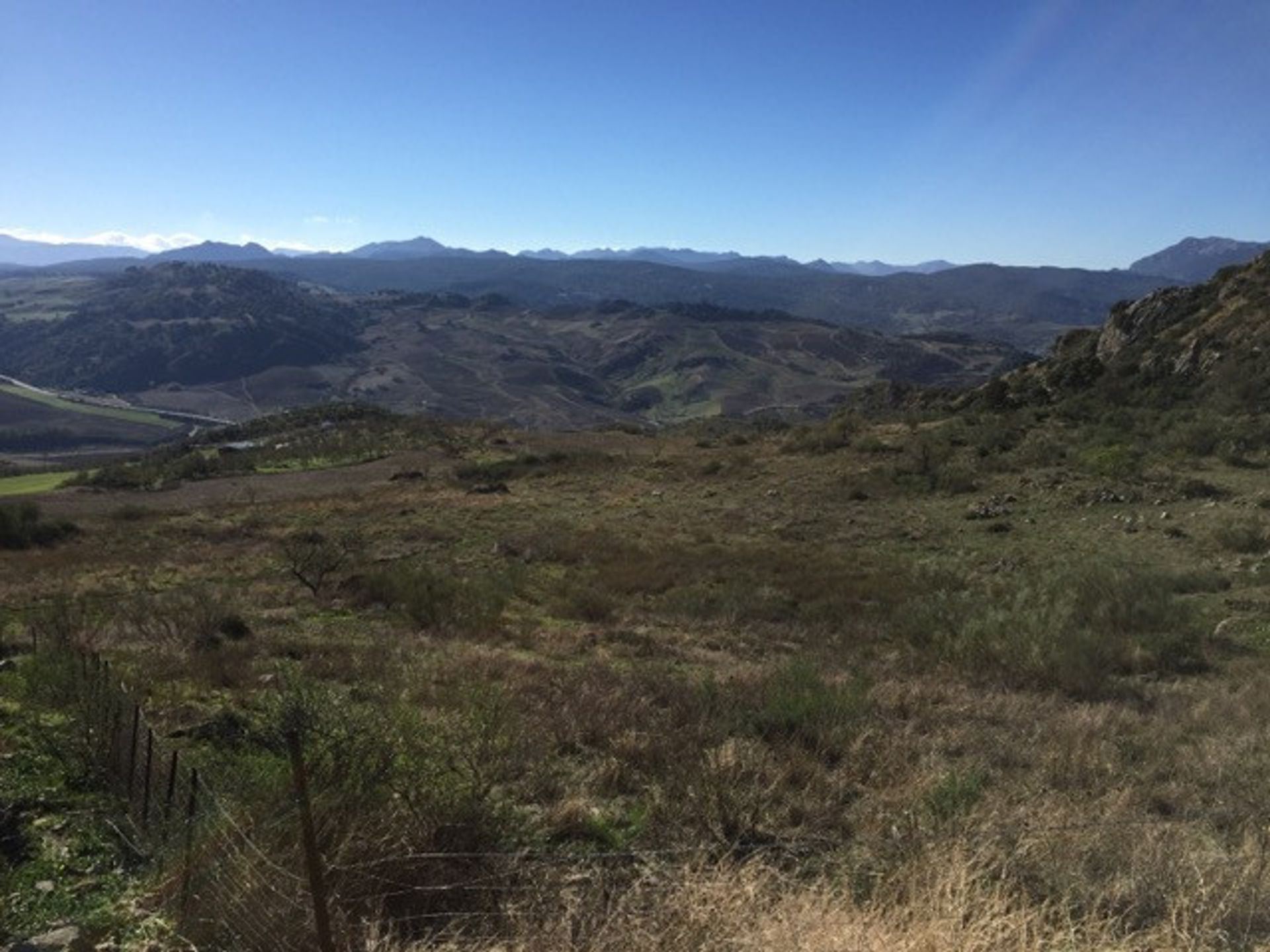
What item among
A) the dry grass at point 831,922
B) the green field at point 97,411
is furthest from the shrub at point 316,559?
the green field at point 97,411

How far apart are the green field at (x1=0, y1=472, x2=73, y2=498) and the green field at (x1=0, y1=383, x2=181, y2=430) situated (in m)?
88.0

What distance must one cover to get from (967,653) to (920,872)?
770 centimetres

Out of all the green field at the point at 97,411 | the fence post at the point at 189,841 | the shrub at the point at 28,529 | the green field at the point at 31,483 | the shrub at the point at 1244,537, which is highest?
the fence post at the point at 189,841

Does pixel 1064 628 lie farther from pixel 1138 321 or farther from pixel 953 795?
pixel 1138 321

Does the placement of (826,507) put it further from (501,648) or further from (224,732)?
(224,732)

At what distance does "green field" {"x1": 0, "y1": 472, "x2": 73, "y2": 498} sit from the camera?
52719 mm

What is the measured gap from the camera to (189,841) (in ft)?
13.9

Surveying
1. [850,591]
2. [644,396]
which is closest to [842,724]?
[850,591]

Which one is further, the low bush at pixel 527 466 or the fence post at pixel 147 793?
the low bush at pixel 527 466

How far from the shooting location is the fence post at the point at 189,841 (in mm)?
3941

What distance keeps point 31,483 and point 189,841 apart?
68.5 meters

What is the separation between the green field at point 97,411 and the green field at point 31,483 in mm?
88001

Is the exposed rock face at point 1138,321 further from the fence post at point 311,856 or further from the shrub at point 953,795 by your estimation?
the fence post at point 311,856

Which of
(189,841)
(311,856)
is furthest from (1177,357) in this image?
(311,856)
